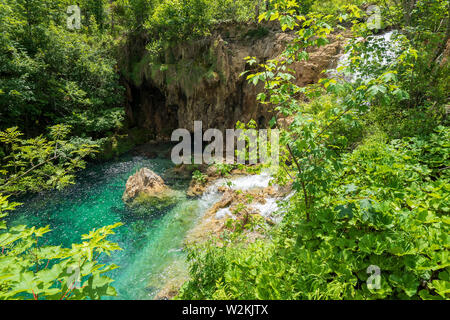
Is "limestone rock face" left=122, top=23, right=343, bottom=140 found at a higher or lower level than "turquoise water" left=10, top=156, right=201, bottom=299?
higher

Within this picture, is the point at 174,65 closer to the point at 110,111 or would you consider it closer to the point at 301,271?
the point at 110,111

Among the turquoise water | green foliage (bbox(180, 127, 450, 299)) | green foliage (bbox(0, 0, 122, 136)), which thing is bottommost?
the turquoise water

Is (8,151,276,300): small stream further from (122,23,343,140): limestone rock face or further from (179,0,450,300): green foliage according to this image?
(122,23,343,140): limestone rock face

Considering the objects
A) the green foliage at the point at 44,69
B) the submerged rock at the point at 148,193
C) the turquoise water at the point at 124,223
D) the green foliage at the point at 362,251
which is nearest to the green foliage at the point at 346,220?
the green foliage at the point at 362,251

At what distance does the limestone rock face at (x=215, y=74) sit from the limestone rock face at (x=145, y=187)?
299 inches

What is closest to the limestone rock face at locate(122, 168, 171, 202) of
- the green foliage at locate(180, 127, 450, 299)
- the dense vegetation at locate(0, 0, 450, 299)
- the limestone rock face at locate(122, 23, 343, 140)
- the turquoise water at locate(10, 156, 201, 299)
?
the turquoise water at locate(10, 156, 201, 299)

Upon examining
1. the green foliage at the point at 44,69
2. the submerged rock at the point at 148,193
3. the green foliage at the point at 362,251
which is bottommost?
the submerged rock at the point at 148,193

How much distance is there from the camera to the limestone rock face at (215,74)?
1441 centimetres

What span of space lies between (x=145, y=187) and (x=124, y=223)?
4580 millimetres

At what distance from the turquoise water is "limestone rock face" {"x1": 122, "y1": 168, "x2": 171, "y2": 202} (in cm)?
61

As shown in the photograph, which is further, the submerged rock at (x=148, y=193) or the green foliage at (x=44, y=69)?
the green foliage at (x=44, y=69)

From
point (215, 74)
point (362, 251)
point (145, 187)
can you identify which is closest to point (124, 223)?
point (145, 187)

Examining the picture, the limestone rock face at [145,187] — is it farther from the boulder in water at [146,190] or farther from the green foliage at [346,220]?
the green foliage at [346,220]

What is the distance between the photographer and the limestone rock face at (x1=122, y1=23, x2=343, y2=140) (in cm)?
1441
